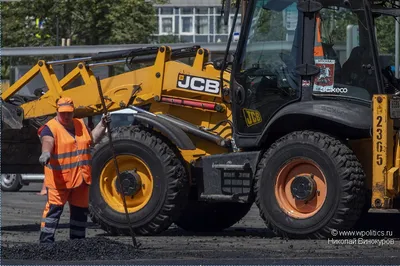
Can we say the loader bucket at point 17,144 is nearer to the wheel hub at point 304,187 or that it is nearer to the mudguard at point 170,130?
the mudguard at point 170,130

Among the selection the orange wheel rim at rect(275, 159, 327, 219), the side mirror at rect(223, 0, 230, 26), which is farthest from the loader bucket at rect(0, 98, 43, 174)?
the orange wheel rim at rect(275, 159, 327, 219)

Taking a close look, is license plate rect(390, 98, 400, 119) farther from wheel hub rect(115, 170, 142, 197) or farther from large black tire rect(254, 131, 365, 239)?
wheel hub rect(115, 170, 142, 197)

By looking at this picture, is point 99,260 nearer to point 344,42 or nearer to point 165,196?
point 165,196

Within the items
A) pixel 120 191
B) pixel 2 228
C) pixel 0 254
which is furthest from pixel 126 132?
pixel 0 254

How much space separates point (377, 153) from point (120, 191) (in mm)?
3239

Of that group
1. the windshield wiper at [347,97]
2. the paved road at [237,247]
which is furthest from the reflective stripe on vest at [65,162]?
the windshield wiper at [347,97]

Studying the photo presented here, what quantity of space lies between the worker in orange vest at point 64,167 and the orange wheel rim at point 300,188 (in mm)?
2111

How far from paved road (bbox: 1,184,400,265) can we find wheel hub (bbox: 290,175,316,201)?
49 centimetres

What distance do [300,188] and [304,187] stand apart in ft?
0.17

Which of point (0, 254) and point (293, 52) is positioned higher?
point (293, 52)

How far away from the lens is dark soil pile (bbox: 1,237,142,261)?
344 inches

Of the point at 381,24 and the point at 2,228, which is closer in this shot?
the point at 381,24

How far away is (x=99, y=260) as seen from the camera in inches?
340

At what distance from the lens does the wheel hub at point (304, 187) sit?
33.9ft
